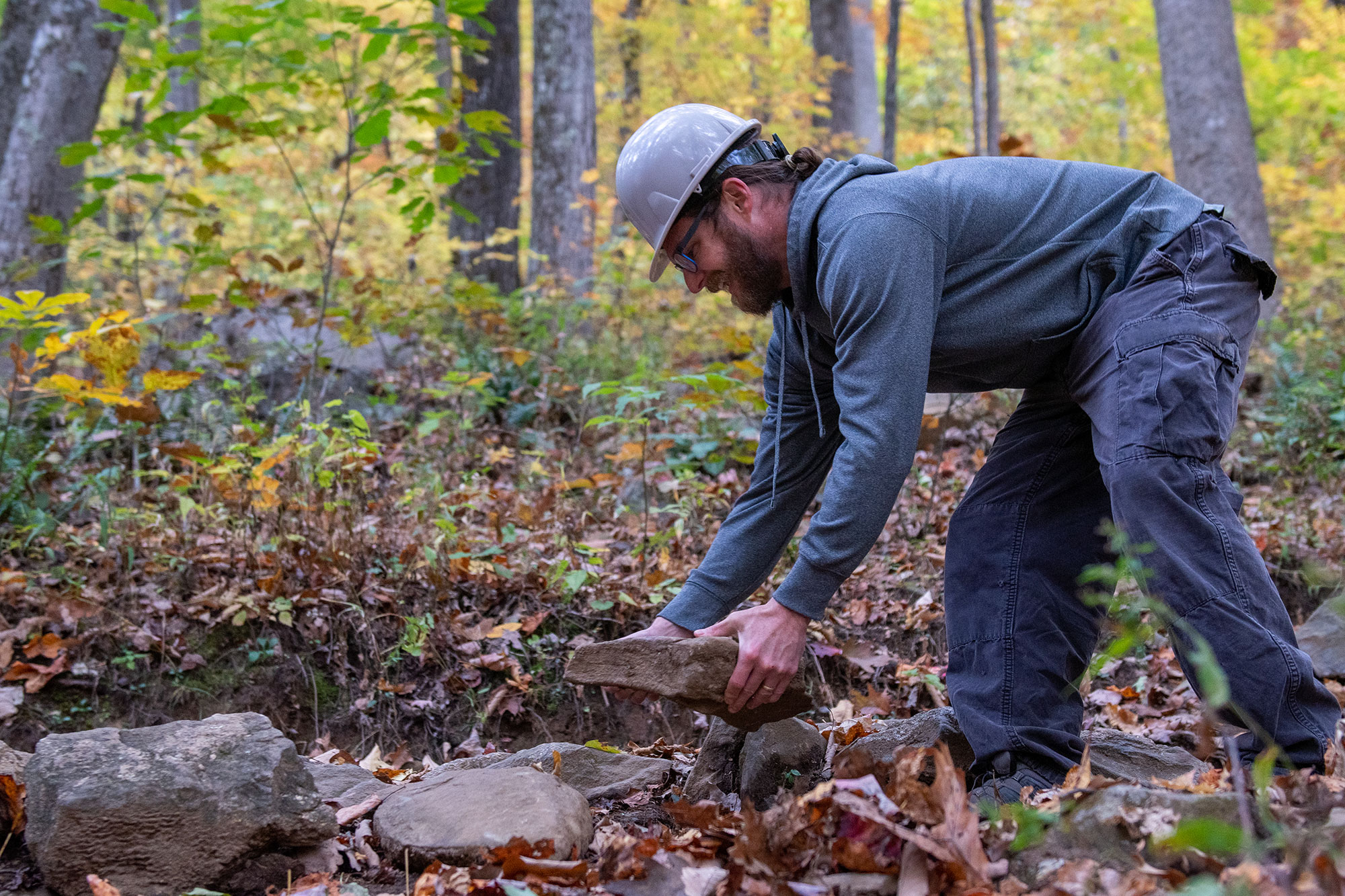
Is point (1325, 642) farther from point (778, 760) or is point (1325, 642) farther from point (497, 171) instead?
point (497, 171)

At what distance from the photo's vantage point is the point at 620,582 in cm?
412

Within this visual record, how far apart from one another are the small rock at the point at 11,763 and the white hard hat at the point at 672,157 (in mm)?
2018

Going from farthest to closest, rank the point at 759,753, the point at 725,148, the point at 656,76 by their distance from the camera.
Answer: the point at 656,76 < the point at 759,753 < the point at 725,148

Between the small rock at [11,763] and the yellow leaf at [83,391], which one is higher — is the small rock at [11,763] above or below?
below

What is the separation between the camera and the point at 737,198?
97.7 inches

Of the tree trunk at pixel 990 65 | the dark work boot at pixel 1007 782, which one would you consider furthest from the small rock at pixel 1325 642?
the tree trunk at pixel 990 65

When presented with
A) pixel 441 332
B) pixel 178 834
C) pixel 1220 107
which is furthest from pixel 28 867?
pixel 1220 107

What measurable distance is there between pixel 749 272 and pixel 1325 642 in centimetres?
292

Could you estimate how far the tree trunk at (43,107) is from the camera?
614 centimetres

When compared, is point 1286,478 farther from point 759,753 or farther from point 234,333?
point 234,333

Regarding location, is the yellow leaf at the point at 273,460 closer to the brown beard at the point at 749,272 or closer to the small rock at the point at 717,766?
the small rock at the point at 717,766

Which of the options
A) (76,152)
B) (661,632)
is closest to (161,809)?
(661,632)

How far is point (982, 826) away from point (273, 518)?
335 centimetres

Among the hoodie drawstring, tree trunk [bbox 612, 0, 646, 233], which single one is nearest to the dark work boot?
the hoodie drawstring
